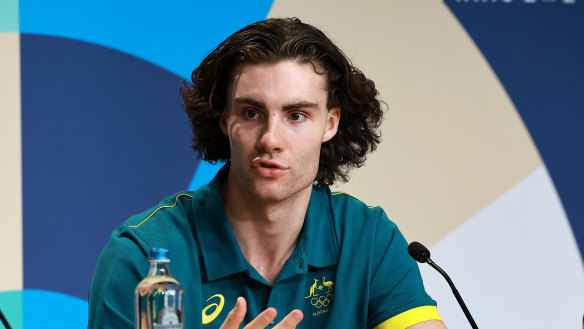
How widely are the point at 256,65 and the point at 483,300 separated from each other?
1515 mm

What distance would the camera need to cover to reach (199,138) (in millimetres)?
2045

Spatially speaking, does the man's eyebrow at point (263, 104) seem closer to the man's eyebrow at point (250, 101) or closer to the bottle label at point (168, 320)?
the man's eyebrow at point (250, 101)

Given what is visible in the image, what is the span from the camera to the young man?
1.65 meters

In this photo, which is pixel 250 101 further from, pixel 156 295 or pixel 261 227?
pixel 156 295

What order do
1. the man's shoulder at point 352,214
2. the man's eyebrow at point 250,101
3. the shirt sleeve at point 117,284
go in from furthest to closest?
the man's shoulder at point 352,214
the man's eyebrow at point 250,101
the shirt sleeve at point 117,284

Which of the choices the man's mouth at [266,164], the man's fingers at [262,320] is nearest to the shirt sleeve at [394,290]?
the man's mouth at [266,164]

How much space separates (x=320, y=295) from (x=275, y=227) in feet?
0.67

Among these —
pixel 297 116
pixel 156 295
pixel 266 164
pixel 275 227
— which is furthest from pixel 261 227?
pixel 156 295

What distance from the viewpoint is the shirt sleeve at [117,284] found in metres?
1.49

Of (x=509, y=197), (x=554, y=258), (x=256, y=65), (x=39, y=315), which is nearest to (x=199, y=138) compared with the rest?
(x=256, y=65)

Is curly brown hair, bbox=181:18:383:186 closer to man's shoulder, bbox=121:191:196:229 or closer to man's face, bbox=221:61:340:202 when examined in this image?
man's face, bbox=221:61:340:202

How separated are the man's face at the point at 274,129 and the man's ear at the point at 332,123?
0.16m

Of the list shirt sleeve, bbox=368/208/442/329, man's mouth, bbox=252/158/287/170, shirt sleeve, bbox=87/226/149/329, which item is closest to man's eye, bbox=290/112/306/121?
man's mouth, bbox=252/158/287/170

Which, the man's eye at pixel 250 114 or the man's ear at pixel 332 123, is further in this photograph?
the man's ear at pixel 332 123
